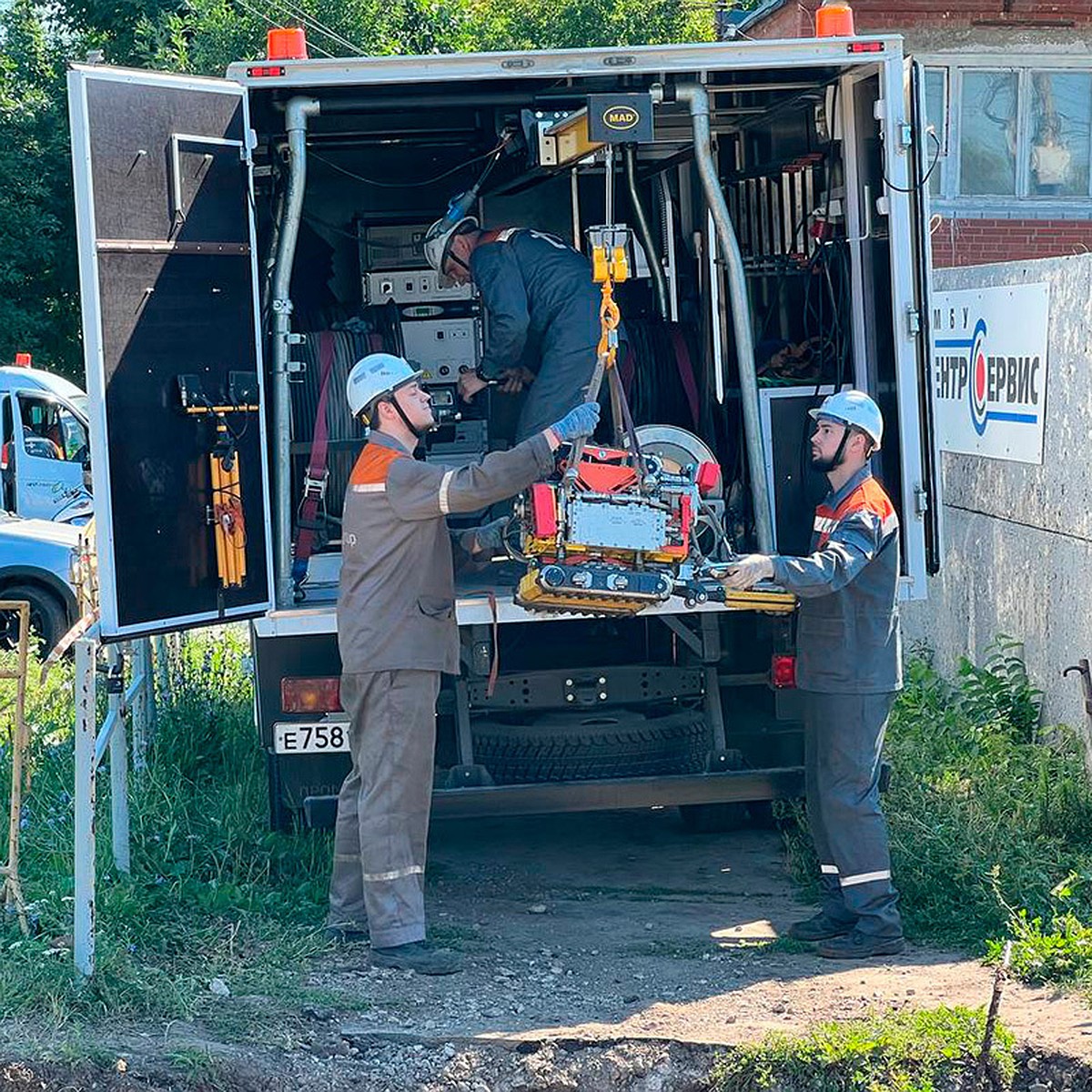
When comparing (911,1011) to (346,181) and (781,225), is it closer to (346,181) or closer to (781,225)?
(781,225)

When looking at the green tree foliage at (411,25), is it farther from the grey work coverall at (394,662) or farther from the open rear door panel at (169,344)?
the grey work coverall at (394,662)

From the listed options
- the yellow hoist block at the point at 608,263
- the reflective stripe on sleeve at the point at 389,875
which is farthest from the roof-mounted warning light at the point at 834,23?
the reflective stripe on sleeve at the point at 389,875

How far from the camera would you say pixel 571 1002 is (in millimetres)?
5695

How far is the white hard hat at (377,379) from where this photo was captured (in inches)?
241

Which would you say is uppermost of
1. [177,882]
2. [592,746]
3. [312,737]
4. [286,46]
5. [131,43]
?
[131,43]

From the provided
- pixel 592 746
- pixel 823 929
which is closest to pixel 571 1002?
pixel 823 929

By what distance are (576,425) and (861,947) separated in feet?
6.50

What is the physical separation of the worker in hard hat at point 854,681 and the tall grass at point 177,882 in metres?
1.78

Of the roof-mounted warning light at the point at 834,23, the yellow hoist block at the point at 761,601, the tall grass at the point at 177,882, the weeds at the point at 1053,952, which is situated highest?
the roof-mounted warning light at the point at 834,23

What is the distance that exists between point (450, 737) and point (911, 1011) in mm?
2196

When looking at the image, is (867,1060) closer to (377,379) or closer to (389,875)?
(389,875)

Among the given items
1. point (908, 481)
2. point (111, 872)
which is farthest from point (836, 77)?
point (111, 872)

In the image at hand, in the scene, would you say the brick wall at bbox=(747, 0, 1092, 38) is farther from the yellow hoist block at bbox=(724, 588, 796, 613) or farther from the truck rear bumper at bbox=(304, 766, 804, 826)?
the yellow hoist block at bbox=(724, 588, 796, 613)

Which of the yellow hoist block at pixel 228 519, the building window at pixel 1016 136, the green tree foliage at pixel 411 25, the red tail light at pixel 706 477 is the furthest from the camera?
the green tree foliage at pixel 411 25
